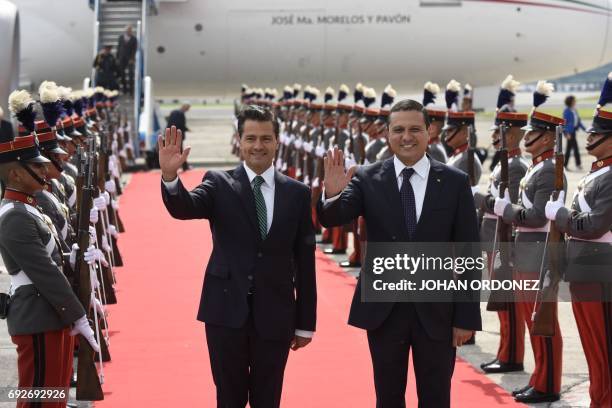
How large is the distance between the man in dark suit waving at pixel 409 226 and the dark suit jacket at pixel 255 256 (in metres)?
0.16

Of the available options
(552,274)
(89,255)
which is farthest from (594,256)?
(89,255)

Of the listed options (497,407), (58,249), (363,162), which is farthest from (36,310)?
(363,162)

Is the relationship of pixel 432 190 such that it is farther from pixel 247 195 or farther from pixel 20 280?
pixel 20 280

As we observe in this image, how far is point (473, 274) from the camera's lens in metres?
4.60

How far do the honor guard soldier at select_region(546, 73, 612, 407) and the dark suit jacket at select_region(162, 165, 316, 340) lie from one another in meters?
1.73

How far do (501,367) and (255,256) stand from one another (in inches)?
123

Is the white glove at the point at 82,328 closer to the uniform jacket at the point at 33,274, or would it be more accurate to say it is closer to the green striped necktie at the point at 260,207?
the uniform jacket at the point at 33,274

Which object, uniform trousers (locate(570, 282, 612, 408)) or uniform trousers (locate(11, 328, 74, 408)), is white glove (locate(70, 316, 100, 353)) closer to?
uniform trousers (locate(11, 328, 74, 408))

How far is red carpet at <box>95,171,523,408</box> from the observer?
6438 millimetres

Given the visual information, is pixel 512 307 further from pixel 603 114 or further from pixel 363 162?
pixel 363 162

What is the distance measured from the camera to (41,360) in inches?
195

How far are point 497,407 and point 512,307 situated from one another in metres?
0.93

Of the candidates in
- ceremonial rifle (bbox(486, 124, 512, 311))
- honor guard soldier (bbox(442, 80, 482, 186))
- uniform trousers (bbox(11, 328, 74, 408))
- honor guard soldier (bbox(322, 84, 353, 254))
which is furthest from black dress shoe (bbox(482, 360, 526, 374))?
honor guard soldier (bbox(322, 84, 353, 254))

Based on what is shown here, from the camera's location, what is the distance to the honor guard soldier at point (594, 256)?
564cm
